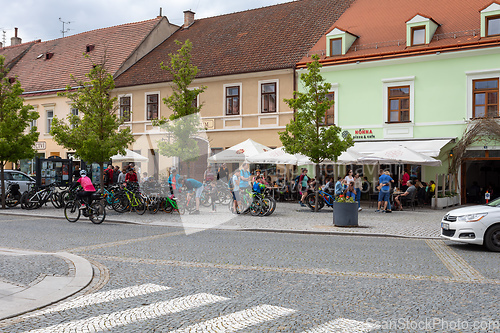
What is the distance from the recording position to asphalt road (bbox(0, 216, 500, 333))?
542 centimetres

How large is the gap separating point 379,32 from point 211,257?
2090 centimetres

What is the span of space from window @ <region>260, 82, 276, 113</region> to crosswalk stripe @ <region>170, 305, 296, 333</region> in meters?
23.5

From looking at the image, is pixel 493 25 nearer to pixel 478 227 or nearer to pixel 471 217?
pixel 471 217

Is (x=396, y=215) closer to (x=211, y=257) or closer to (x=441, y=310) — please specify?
(x=211, y=257)

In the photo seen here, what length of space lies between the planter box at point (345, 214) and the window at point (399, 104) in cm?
1175

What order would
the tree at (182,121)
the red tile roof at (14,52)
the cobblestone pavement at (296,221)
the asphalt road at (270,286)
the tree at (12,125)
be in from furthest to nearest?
the red tile roof at (14,52), the tree at (182,121), the tree at (12,125), the cobblestone pavement at (296,221), the asphalt road at (270,286)

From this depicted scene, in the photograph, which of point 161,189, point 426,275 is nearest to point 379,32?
point 161,189

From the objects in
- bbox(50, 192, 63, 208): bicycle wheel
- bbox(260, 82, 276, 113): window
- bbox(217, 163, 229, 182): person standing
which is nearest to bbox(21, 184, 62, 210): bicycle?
bbox(50, 192, 63, 208): bicycle wheel

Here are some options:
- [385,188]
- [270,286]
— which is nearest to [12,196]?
[385,188]

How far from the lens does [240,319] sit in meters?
5.54

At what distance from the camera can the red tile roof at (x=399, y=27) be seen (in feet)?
79.4

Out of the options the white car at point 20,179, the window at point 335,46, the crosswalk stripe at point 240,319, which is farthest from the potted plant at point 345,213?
the white car at point 20,179

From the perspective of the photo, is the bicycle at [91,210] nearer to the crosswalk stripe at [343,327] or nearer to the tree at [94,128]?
the tree at [94,128]

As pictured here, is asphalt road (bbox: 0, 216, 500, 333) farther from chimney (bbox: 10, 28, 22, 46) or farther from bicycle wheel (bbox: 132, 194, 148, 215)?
chimney (bbox: 10, 28, 22, 46)
